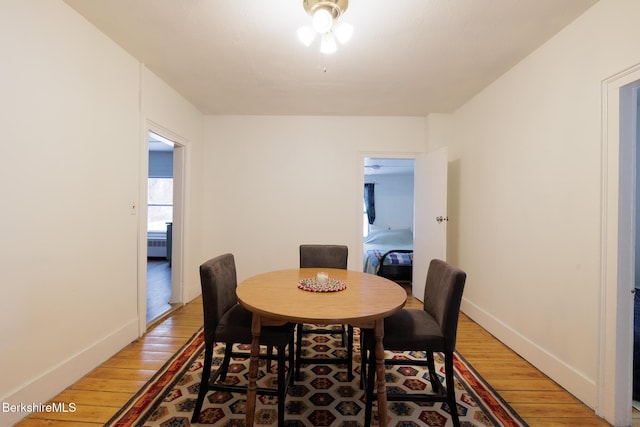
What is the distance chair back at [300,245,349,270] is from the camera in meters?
2.40

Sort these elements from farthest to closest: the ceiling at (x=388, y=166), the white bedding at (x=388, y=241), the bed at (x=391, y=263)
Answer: the ceiling at (x=388, y=166) < the white bedding at (x=388, y=241) < the bed at (x=391, y=263)

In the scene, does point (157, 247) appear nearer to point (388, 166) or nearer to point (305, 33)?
point (388, 166)

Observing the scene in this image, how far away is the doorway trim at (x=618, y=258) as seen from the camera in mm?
1499

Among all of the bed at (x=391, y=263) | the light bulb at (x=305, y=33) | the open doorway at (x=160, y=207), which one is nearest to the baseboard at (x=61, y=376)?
the light bulb at (x=305, y=33)

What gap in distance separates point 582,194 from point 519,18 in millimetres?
1188

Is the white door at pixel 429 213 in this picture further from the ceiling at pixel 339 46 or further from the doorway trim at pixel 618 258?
the doorway trim at pixel 618 258

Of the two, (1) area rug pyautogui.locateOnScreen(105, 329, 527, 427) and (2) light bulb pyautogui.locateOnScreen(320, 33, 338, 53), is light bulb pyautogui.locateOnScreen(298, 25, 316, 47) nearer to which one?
(2) light bulb pyautogui.locateOnScreen(320, 33, 338, 53)

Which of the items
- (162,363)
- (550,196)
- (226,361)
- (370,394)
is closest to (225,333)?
(226,361)

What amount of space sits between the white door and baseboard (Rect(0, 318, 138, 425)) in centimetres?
308

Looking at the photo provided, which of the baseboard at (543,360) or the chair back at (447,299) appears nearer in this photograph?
the chair back at (447,299)

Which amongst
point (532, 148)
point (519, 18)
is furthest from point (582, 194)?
point (519, 18)

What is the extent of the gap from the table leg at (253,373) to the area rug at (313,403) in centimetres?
21

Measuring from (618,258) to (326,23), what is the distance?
2020mm

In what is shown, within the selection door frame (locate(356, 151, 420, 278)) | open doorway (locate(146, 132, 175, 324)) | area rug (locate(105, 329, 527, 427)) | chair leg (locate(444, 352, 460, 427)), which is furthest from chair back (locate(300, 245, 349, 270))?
open doorway (locate(146, 132, 175, 324))
